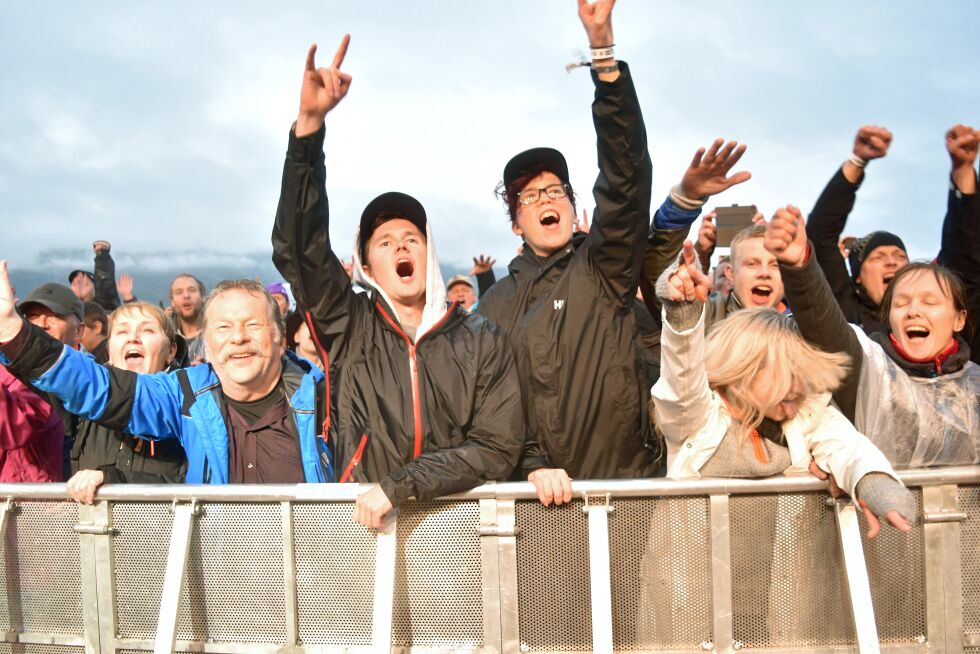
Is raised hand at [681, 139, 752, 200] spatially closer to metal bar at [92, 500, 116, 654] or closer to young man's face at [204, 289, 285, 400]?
young man's face at [204, 289, 285, 400]

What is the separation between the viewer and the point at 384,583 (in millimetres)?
2637

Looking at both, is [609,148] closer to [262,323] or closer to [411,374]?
[411,374]

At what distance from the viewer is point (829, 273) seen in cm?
447

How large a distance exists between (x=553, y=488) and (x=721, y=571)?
636mm

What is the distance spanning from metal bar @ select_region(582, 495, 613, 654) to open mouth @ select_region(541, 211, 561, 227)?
1528 millimetres

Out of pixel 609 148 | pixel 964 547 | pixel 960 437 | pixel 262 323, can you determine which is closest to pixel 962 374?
pixel 960 437

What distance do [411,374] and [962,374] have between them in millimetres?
2268

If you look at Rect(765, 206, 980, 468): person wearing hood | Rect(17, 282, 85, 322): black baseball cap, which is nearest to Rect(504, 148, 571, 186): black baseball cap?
Rect(765, 206, 980, 468): person wearing hood

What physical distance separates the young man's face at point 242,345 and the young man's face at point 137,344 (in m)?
0.83

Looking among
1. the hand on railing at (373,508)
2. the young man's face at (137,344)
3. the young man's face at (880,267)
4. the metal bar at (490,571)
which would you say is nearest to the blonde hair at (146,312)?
the young man's face at (137,344)

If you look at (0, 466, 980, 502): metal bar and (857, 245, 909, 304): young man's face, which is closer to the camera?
(0, 466, 980, 502): metal bar

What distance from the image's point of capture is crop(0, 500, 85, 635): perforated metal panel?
10.0 ft

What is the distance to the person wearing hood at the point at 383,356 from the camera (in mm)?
2977

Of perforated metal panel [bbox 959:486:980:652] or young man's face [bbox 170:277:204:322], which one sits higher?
young man's face [bbox 170:277:204:322]
